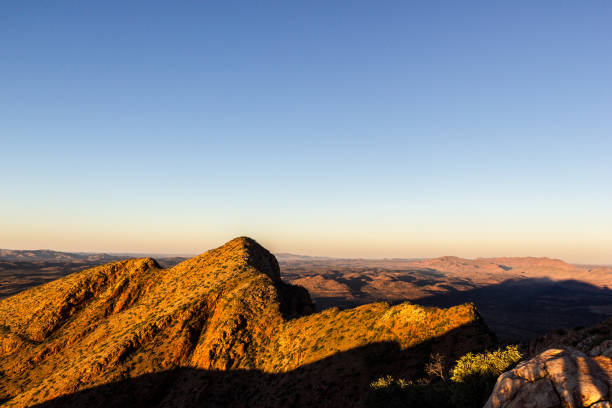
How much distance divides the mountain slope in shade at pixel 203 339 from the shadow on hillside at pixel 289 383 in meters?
0.12

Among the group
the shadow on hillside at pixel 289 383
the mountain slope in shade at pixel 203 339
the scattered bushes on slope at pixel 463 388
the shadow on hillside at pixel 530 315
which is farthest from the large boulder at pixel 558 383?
the shadow on hillside at pixel 530 315

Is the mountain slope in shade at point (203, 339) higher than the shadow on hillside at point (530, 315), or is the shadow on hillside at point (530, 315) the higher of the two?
the mountain slope in shade at point (203, 339)

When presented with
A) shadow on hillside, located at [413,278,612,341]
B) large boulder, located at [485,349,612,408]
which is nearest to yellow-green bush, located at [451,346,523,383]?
large boulder, located at [485,349,612,408]

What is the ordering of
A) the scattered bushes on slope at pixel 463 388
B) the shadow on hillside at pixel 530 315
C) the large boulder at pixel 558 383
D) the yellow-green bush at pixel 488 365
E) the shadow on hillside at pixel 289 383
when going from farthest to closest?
1. the shadow on hillside at pixel 530 315
2. the shadow on hillside at pixel 289 383
3. the yellow-green bush at pixel 488 365
4. the scattered bushes on slope at pixel 463 388
5. the large boulder at pixel 558 383

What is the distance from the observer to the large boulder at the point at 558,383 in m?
11.9

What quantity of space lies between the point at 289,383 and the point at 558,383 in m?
A: 25.9

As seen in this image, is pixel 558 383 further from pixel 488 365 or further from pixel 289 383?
pixel 289 383

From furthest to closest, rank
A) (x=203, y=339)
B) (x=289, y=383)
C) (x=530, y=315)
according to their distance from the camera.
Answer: (x=530, y=315) < (x=203, y=339) < (x=289, y=383)

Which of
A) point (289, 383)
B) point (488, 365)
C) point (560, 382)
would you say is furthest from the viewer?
point (289, 383)

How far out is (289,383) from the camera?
31766 mm

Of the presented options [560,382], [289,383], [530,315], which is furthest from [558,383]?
[530,315]

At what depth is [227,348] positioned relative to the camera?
123 feet

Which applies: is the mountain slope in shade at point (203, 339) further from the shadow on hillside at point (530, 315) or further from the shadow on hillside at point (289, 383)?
the shadow on hillside at point (530, 315)

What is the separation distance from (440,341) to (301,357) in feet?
52.0
